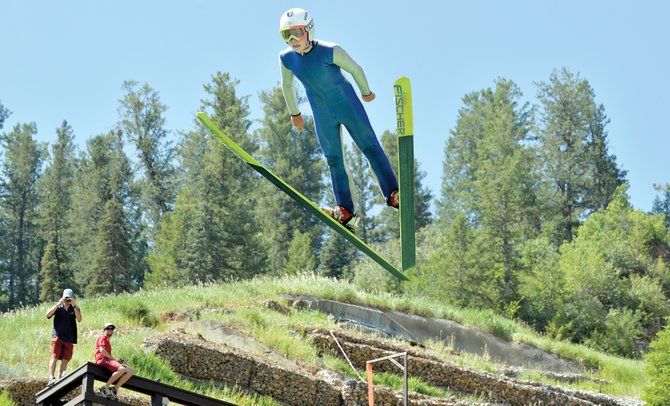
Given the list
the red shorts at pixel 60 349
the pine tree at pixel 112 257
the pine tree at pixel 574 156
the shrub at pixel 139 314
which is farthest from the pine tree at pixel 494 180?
the red shorts at pixel 60 349

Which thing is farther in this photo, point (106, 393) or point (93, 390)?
point (106, 393)

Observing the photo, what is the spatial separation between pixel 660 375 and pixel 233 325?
1150 centimetres

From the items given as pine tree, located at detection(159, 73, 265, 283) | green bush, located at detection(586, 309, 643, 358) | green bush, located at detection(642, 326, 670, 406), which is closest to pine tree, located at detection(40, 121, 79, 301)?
pine tree, located at detection(159, 73, 265, 283)

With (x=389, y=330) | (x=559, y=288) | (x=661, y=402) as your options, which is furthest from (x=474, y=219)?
(x=661, y=402)

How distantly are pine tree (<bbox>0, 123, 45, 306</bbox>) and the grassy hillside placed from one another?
118ft

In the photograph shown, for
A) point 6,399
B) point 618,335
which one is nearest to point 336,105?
point 6,399

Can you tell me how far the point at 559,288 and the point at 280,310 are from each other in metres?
23.3

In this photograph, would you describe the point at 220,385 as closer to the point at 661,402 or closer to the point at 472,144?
the point at 661,402

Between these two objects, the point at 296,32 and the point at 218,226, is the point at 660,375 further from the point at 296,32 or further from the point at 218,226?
the point at 218,226

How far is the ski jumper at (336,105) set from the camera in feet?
47.8

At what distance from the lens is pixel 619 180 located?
74.8m

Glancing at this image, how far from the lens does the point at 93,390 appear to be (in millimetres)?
14352

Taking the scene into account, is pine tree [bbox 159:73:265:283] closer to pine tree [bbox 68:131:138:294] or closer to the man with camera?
pine tree [bbox 68:131:138:294]

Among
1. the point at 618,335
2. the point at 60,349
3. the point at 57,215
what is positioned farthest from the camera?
the point at 57,215
